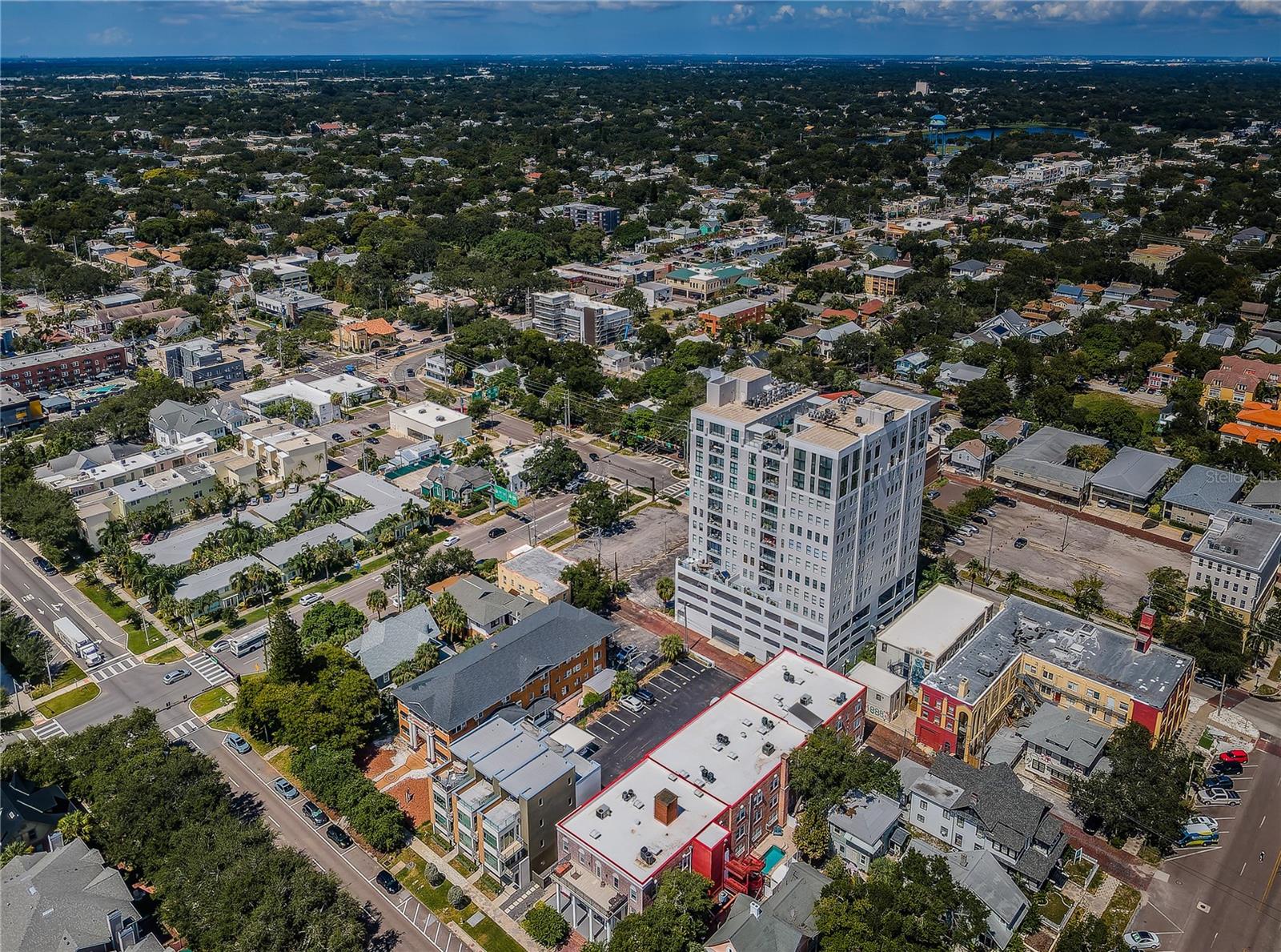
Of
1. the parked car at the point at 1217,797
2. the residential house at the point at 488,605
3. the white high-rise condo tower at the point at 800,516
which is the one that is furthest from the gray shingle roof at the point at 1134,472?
the residential house at the point at 488,605

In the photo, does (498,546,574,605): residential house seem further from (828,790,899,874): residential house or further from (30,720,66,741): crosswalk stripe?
(30,720,66,741): crosswalk stripe

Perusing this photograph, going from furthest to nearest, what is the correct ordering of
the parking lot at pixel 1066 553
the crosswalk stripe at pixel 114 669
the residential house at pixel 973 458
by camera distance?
the residential house at pixel 973 458, the parking lot at pixel 1066 553, the crosswalk stripe at pixel 114 669

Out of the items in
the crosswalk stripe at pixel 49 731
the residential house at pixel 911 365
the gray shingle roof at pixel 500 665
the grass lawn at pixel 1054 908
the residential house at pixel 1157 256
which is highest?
the residential house at pixel 1157 256

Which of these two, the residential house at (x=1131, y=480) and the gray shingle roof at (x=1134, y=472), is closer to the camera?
the residential house at (x=1131, y=480)

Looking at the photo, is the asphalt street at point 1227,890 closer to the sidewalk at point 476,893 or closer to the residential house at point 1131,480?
the sidewalk at point 476,893

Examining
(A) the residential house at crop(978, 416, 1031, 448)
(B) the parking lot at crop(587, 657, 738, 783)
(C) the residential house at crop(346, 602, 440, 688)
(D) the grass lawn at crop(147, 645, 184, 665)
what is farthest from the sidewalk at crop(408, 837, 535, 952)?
(A) the residential house at crop(978, 416, 1031, 448)
